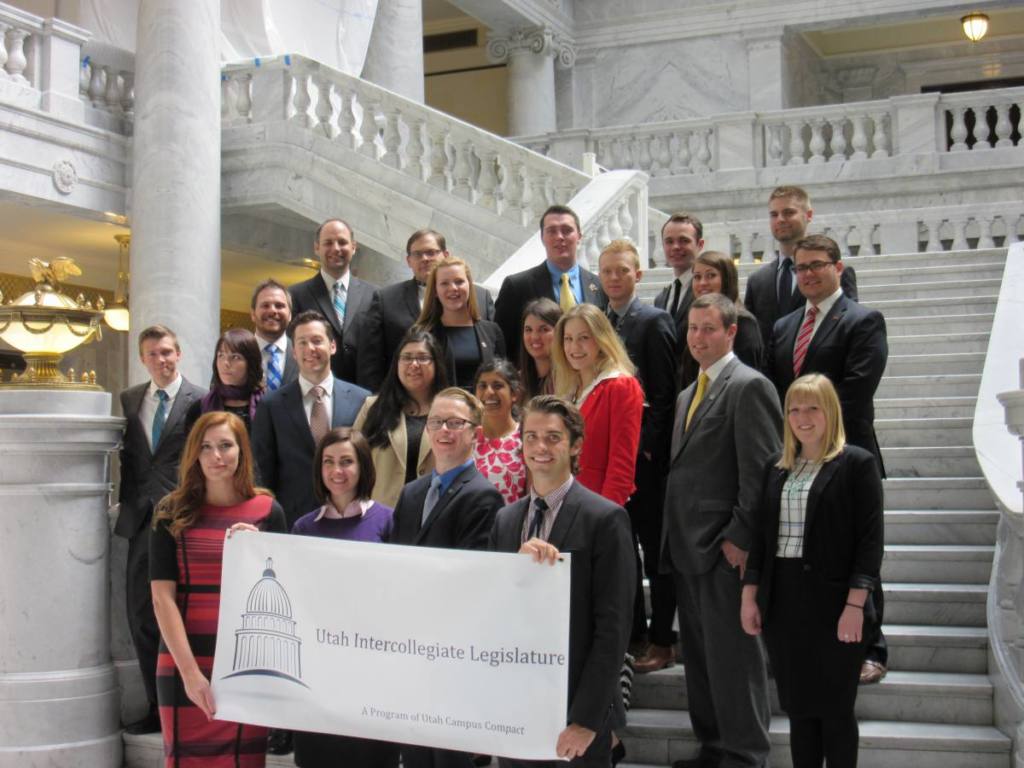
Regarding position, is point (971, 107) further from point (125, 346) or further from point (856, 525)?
point (856, 525)

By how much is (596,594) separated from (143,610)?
2.61 meters

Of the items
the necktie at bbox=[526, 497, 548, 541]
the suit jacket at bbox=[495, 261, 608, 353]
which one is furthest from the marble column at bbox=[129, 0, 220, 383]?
the necktie at bbox=[526, 497, 548, 541]

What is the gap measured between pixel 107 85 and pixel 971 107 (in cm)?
929

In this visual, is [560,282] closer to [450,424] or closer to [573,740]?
[450,424]

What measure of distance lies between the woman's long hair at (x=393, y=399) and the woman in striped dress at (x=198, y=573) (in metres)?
0.66

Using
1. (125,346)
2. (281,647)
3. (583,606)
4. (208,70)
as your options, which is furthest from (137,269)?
(583,606)

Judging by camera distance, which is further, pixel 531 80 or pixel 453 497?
pixel 531 80

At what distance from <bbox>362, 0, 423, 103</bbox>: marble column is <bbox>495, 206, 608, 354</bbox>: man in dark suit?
363 inches

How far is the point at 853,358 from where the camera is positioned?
17.5ft

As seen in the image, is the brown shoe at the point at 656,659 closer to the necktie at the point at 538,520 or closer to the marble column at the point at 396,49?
the necktie at the point at 538,520

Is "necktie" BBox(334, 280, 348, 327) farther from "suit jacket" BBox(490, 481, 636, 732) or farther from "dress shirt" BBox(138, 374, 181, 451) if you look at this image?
"suit jacket" BBox(490, 481, 636, 732)

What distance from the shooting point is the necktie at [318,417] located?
5414mm

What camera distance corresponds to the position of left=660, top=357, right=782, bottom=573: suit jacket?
4.73 metres

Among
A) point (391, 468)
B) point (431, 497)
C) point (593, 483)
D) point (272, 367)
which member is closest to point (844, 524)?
point (593, 483)
